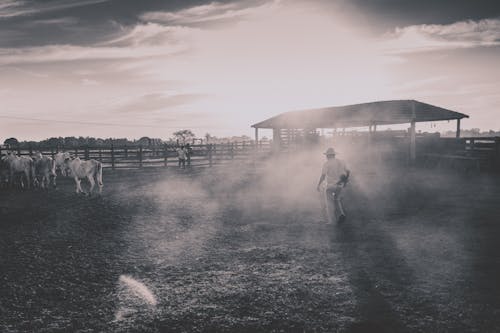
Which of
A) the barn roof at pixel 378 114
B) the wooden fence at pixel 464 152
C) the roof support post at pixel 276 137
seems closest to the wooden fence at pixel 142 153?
the roof support post at pixel 276 137

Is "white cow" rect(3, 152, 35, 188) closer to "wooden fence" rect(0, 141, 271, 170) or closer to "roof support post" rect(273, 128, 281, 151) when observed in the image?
"wooden fence" rect(0, 141, 271, 170)

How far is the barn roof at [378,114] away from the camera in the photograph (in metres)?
21.4

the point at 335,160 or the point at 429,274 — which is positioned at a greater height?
the point at 335,160

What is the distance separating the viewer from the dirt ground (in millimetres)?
3723

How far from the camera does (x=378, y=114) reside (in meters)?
22.1

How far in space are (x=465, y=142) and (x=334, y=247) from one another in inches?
621

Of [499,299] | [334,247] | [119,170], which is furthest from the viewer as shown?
[119,170]

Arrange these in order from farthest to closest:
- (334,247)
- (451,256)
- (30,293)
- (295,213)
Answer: (295,213)
(334,247)
(451,256)
(30,293)

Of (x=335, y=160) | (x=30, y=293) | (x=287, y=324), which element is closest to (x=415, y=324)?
(x=287, y=324)

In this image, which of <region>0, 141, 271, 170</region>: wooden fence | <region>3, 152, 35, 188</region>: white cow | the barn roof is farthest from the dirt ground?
the barn roof

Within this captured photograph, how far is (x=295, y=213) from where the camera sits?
9.22m

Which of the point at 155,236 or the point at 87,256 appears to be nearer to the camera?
the point at 87,256

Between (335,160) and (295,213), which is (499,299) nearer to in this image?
(335,160)

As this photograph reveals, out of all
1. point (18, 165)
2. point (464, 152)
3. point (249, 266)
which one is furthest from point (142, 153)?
point (249, 266)
